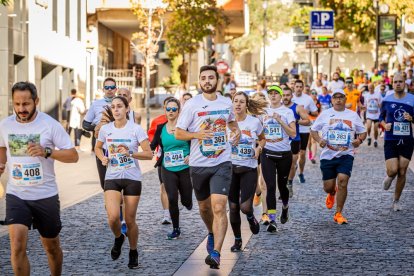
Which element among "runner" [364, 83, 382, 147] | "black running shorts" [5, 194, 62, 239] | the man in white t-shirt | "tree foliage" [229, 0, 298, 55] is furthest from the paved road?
"tree foliage" [229, 0, 298, 55]

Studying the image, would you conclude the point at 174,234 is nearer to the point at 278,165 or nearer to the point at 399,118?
the point at 278,165

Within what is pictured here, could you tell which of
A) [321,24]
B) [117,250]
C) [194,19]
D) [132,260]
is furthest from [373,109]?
[132,260]

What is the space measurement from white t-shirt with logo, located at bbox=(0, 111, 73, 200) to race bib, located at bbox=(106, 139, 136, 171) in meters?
1.90

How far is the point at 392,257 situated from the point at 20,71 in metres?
20.2

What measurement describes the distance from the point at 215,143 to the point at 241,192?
1350mm

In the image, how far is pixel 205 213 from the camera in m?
9.73

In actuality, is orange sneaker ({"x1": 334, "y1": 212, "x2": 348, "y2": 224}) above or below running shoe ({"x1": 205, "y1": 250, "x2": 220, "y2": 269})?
below

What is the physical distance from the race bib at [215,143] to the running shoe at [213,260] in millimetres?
981

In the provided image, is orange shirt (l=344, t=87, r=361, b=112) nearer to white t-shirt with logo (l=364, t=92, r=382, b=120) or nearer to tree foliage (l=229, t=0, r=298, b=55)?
white t-shirt with logo (l=364, t=92, r=382, b=120)

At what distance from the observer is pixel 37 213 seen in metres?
7.49

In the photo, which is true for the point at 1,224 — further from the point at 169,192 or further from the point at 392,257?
the point at 392,257

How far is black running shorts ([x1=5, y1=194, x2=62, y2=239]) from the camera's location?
24.3 feet

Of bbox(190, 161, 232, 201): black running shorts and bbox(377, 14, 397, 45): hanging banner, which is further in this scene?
bbox(377, 14, 397, 45): hanging banner

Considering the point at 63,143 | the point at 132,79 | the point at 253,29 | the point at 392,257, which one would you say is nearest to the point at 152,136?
the point at 392,257
